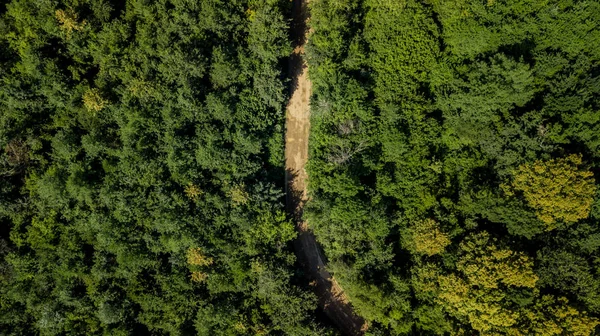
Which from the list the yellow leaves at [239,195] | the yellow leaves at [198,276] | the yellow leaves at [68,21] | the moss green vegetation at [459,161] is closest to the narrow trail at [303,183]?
the moss green vegetation at [459,161]

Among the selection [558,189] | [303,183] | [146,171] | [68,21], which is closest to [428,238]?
[558,189]

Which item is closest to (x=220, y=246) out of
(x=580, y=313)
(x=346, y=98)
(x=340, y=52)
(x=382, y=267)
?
(x=382, y=267)

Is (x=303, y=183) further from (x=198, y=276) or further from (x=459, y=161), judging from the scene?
(x=459, y=161)

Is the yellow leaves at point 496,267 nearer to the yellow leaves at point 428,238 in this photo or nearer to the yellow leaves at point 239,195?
the yellow leaves at point 428,238

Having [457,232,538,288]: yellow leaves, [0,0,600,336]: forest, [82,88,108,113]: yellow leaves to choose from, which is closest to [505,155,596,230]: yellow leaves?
[0,0,600,336]: forest

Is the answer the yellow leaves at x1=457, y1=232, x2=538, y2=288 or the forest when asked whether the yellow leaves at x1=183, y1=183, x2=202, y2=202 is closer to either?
the forest
